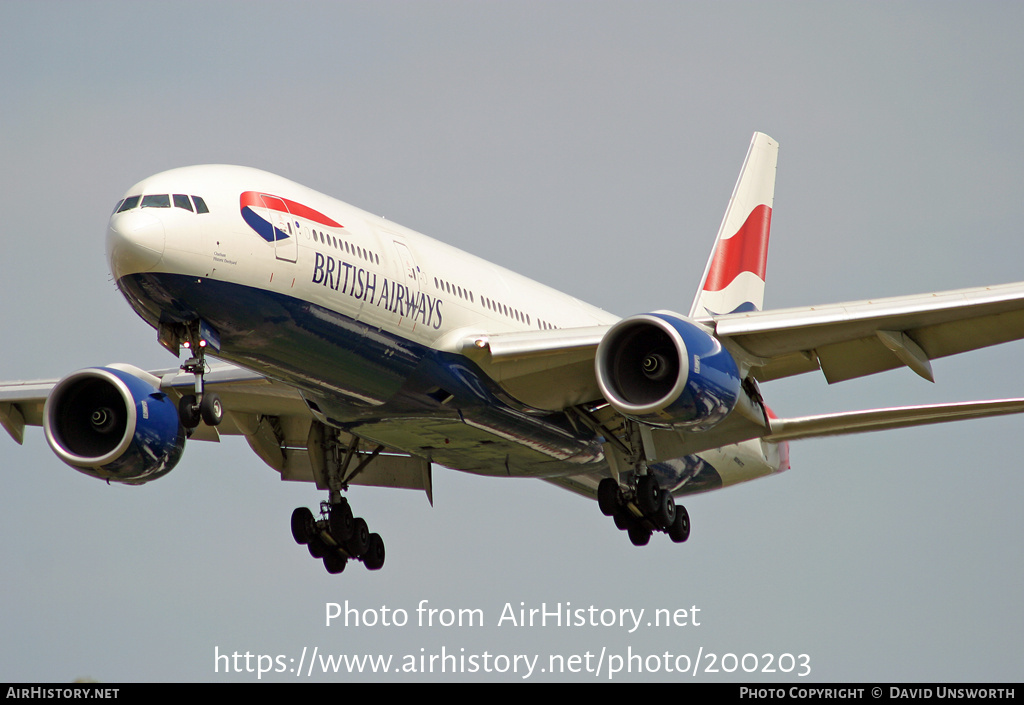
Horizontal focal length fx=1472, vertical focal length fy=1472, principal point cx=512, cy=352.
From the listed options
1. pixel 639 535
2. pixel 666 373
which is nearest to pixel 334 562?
pixel 639 535

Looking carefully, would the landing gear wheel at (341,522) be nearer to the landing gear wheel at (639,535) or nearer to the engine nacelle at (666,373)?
the landing gear wheel at (639,535)

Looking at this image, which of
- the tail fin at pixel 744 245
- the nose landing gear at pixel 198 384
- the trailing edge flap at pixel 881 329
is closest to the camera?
the nose landing gear at pixel 198 384

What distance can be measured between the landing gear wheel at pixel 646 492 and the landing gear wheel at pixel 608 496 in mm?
575

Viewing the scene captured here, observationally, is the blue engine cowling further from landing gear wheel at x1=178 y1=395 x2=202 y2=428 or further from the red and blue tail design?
the red and blue tail design

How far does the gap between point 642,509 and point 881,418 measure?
4.65 m

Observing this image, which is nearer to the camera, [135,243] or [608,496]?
[135,243]

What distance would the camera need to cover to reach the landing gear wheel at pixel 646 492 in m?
27.2

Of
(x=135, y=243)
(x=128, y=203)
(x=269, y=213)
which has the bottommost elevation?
(x=135, y=243)

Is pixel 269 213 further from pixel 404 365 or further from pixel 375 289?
pixel 404 365

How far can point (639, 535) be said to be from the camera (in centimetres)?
2789

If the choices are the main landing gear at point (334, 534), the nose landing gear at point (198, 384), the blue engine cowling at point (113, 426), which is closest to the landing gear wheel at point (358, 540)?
the main landing gear at point (334, 534)

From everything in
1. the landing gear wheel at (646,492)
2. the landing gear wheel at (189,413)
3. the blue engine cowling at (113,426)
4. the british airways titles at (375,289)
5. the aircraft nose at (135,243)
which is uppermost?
the aircraft nose at (135,243)

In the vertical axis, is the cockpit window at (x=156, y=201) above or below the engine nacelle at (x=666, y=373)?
above

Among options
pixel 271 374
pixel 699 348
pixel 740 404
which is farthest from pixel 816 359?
pixel 271 374
